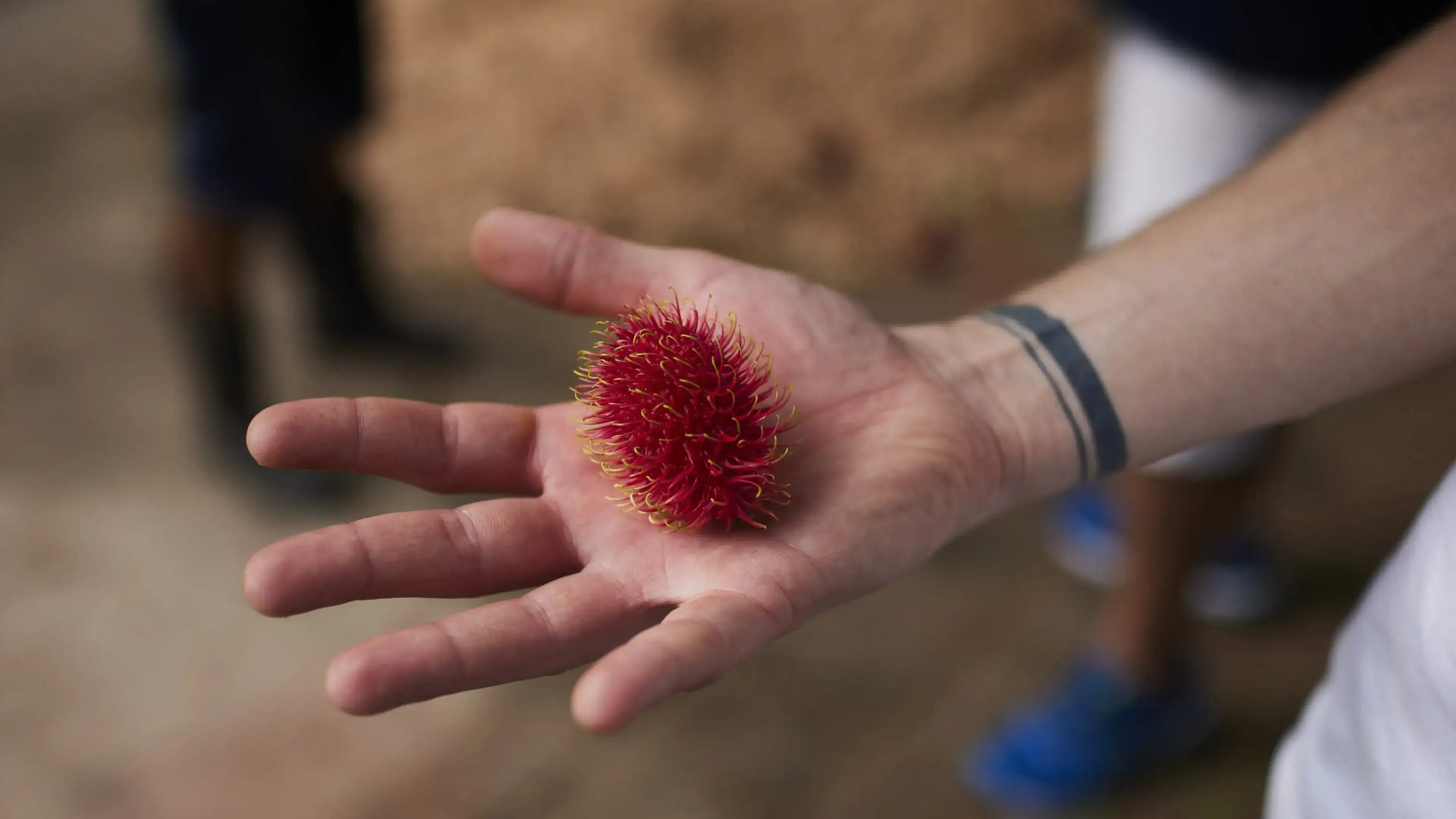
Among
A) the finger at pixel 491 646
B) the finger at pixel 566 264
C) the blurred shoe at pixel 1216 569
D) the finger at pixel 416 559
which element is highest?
the finger at pixel 566 264

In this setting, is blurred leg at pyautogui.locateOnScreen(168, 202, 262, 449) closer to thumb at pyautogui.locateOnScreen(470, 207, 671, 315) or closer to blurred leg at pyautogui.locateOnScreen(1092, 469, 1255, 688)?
thumb at pyautogui.locateOnScreen(470, 207, 671, 315)

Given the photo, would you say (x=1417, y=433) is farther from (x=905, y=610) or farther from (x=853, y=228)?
(x=853, y=228)

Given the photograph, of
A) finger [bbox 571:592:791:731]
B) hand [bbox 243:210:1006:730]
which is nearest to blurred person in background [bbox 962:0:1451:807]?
hand [bbox 243:210:1006:730]

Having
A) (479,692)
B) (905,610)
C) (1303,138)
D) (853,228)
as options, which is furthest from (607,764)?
(853,228)

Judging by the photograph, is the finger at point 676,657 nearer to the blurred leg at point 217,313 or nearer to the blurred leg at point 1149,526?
the blurred leg at point 1149,526

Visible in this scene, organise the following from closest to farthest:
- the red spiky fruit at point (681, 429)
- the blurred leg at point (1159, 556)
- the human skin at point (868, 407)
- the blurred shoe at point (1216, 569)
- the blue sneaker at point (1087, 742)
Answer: the human skin at point (868, 407) < the red spiky fruit at point (681, 429) < the blurred leg at point (1159, 556) < the blue sneaker at point (1087, 742) < the blurred shoe at point (1216, 569)

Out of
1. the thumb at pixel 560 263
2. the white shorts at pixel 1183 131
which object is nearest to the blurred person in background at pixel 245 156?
the thumb at pixel 560 263
